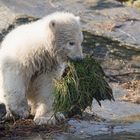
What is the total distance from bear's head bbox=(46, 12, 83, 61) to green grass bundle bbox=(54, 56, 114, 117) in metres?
0.15

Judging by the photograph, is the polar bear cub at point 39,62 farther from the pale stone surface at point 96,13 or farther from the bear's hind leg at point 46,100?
the pale stone surface at point 96,13

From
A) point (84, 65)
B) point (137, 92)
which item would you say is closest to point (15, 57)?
point (84, 65)

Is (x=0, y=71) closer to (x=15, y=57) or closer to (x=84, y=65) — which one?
(x=15, y=57)

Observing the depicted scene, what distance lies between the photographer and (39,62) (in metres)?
9.23

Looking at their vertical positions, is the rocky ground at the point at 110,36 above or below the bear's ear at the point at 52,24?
below

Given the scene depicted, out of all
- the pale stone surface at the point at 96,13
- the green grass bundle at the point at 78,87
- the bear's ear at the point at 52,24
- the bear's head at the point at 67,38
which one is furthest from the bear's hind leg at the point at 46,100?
the pale stone surface at the point at 96,13

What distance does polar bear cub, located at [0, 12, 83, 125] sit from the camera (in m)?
9.04

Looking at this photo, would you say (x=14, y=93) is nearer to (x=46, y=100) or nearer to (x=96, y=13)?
(x=46, y=100)

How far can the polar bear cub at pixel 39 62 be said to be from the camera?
904 cm

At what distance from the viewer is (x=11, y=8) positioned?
577 inches

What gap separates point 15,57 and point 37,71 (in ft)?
1.25

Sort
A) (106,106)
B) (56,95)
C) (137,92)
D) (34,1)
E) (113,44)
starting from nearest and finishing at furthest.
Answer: (56,95) < (106,106) < (137,92) < (113,44) < (34,1)

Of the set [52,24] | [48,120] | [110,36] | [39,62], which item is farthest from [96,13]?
[48,120]

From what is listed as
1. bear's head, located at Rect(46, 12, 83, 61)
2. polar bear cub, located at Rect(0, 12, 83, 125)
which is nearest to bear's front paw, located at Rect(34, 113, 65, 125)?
polar bear cub, located at Rect(0, 12, 83, 125)
